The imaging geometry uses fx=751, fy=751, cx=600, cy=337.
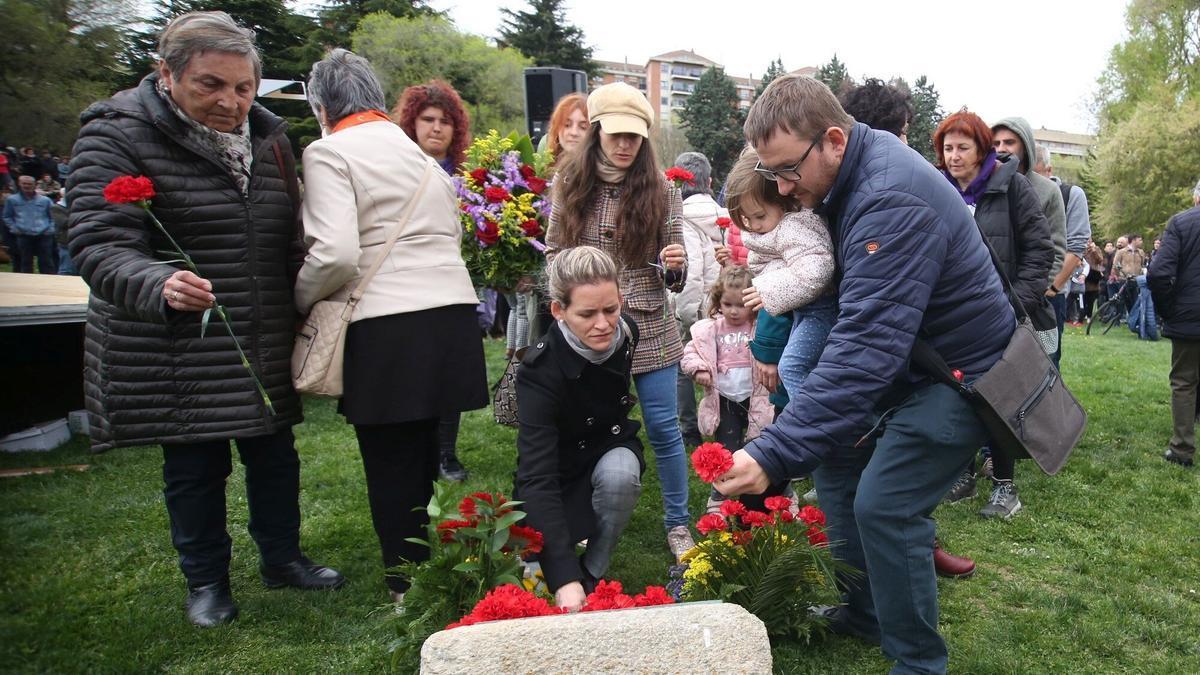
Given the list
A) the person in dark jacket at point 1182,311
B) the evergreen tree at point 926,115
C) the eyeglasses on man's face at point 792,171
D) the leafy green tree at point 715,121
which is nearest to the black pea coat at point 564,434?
the eyeglasses on man's face at point 792,171

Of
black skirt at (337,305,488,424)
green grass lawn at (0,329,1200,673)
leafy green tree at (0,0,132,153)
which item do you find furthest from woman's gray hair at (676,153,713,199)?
leafy green tree at (0,0,132,153)

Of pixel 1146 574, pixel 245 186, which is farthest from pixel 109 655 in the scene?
pixel 1146 574

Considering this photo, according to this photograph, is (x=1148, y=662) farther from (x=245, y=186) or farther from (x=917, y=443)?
(x=245, y=186)

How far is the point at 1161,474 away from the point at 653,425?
3973 millimetres

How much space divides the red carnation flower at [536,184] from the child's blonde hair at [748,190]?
132cm

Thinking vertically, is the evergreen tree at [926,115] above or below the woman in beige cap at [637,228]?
above

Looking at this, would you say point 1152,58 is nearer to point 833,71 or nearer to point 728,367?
point 833,71

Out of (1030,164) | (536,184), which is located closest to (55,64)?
(536,184)

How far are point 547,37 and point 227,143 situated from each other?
4216 cm

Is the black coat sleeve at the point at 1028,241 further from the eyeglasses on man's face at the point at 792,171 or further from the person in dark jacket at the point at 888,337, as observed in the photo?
the eyeglasses on man's face at the point at 792,171

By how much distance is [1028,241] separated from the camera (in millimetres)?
3947

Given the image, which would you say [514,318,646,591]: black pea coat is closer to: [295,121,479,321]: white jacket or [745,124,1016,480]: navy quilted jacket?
[295,121,479,321]: white jacket

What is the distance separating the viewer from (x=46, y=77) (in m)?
1.75

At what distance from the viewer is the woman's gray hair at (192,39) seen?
2.50 meters
